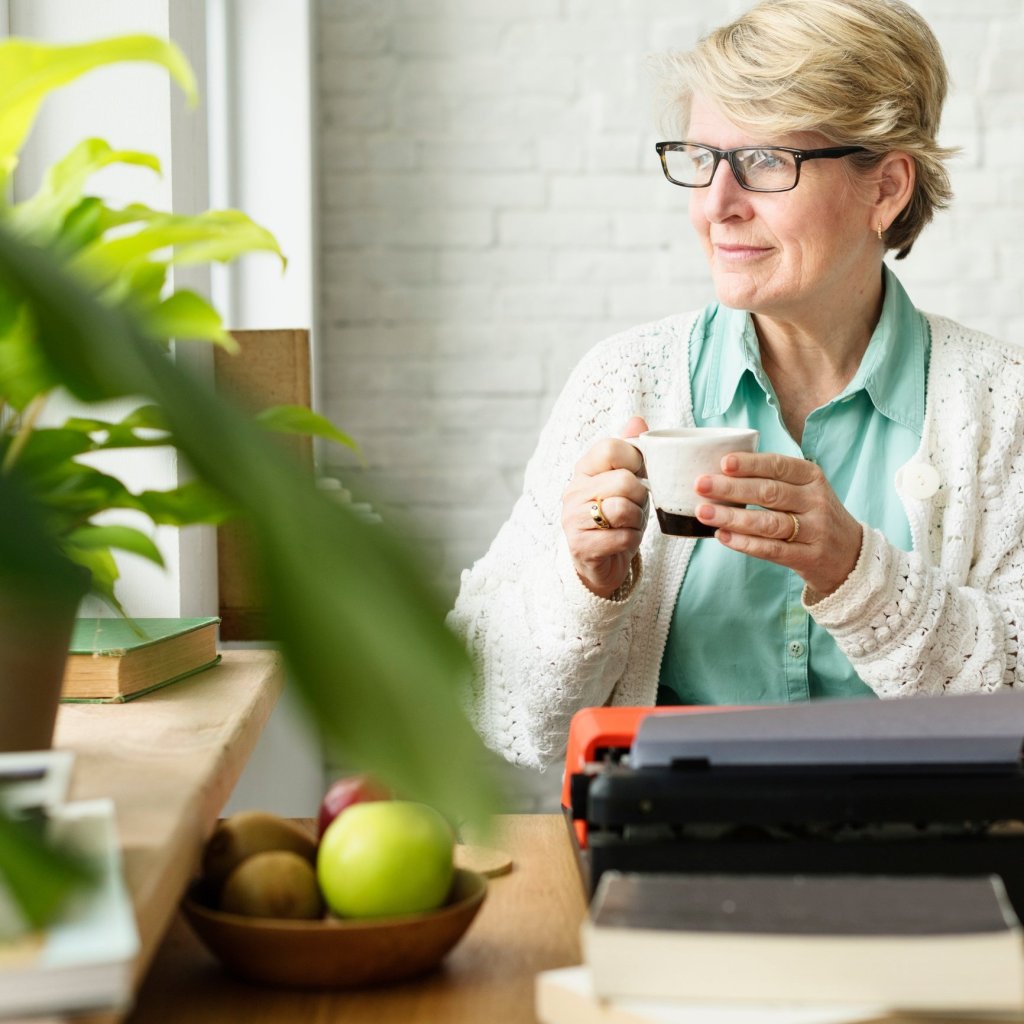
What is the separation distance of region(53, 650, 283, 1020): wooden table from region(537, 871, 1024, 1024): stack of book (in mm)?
214

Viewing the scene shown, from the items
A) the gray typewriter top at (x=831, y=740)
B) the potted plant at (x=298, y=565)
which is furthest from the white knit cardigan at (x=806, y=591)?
the potted plant at (x=298, y=565)

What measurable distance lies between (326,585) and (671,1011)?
476 mm

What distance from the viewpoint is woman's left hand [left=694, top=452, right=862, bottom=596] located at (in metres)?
1.22

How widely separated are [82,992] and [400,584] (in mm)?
384

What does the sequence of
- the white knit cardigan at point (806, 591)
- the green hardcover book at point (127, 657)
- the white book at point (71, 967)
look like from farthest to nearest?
the white knit cardigan at point (806, 591), the green hardcover book at point (127, 657), the white book at point (71, 967)

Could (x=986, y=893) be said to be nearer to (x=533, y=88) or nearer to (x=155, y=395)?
(x=155, y=395)

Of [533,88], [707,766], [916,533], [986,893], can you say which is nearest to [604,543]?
[916,533]

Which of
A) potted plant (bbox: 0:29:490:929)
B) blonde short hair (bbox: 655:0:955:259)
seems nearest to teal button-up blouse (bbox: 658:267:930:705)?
blonde short hair (bbox: 655:0:955:259)

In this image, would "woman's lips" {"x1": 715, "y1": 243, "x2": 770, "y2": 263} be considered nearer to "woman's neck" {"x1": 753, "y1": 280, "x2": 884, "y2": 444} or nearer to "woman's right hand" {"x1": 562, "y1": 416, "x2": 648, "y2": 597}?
"woman's neck" {"x1": 753, "y1": 280, "x2": 884, "y2": 444}

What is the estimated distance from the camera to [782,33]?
165cm

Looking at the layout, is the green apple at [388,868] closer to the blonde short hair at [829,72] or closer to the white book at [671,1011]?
the white book at [671,1011]

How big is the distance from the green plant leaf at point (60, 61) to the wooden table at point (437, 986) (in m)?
0.45

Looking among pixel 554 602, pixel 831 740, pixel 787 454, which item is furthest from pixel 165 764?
pixel 787 454

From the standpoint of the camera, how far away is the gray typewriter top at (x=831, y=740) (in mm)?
737
